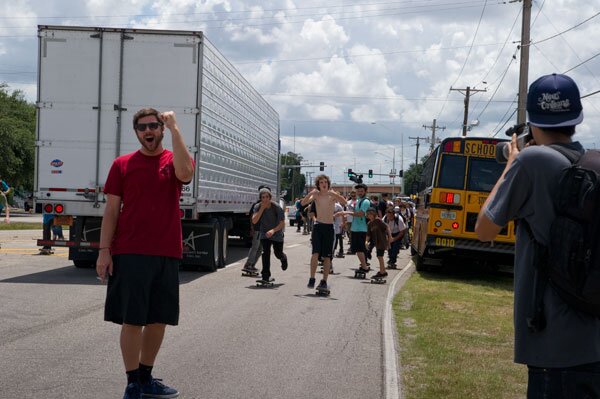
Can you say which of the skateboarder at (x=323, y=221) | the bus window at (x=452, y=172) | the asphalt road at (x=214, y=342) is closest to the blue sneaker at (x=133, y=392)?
the asphalt road at (x=214, y=342)

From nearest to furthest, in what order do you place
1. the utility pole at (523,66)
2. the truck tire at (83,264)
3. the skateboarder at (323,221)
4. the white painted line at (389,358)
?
the white painted line at (389,358), the skateboarder at (323,221), the truck tire at (83,264), the utility pole at (523,66)

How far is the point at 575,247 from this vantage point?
9.45 ft

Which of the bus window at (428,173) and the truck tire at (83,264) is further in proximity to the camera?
the bus window at (428,173)

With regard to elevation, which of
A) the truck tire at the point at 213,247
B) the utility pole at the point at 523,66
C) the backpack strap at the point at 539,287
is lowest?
the truck tire at the point at 213,247

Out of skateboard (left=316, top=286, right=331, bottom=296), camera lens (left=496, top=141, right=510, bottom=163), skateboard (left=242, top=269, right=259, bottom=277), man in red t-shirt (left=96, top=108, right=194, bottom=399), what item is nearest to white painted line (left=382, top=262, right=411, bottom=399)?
skateboard (left=316, top=286, right=331, bottom=296)

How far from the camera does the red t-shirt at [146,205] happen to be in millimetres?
5328

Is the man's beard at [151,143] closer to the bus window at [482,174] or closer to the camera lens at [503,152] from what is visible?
the camera lens at [503,152]

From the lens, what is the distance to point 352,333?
923 centimetres

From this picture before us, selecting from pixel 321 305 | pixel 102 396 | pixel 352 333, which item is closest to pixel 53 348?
pixel 102 396

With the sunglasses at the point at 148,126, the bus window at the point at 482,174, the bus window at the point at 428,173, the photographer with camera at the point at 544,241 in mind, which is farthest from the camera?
the bus window at the point at 428,173

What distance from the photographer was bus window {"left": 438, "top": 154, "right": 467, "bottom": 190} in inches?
666

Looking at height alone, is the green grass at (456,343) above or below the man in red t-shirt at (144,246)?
below

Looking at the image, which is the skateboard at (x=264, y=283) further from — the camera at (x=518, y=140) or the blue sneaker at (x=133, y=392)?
the camera at (x=518, y=140)

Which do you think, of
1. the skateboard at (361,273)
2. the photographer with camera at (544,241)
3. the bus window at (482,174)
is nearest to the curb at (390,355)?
the skateboard at (361,273)
